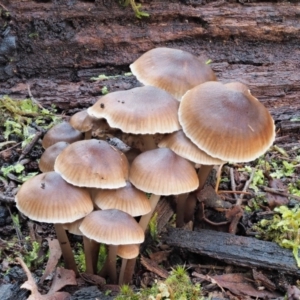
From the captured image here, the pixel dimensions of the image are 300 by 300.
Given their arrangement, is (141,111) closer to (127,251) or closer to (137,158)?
(137,158)

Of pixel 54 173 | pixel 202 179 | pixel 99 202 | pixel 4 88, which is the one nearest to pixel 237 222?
pixel 202 179

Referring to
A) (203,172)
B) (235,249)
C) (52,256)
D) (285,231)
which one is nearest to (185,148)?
(203,172)

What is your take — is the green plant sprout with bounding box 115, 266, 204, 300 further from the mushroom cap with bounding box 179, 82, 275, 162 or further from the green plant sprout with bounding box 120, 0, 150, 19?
the green plant sprout with bounding box 120, 0, 150, 19

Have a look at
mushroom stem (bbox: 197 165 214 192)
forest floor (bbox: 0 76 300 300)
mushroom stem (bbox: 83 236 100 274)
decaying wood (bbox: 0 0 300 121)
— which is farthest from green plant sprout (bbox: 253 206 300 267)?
decaying wood (bbox: 0 0 300 121)

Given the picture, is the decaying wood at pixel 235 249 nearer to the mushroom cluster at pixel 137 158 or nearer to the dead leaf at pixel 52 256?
the mushroom cluster at pixel 137 158

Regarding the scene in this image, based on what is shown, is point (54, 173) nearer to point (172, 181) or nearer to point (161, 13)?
point (172, 181)
